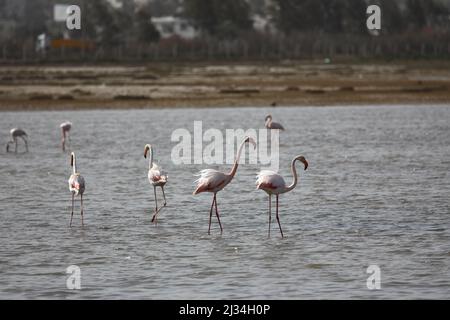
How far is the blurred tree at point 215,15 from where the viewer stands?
374 ft

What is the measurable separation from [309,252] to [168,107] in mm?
33134

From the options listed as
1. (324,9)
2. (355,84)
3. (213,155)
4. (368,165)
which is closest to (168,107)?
(355,84)

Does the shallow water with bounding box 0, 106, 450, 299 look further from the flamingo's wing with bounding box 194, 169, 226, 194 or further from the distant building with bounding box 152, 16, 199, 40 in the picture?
the distant building with bounding box 152, 16, 199, 40

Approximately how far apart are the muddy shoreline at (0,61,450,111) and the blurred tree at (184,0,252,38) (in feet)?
123

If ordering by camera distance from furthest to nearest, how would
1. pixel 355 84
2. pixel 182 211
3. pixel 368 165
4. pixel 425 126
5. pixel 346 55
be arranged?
pixel 346 55, pixel 355 84, pixel 425 126, pixel 368 165, pixel 182 211

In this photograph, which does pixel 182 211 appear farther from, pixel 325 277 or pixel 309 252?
pixel 325 277

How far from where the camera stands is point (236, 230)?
16312mm

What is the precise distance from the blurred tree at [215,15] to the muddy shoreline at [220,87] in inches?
1474

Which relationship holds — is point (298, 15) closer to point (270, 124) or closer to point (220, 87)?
point (220, 87)

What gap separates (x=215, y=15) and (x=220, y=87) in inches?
2389
